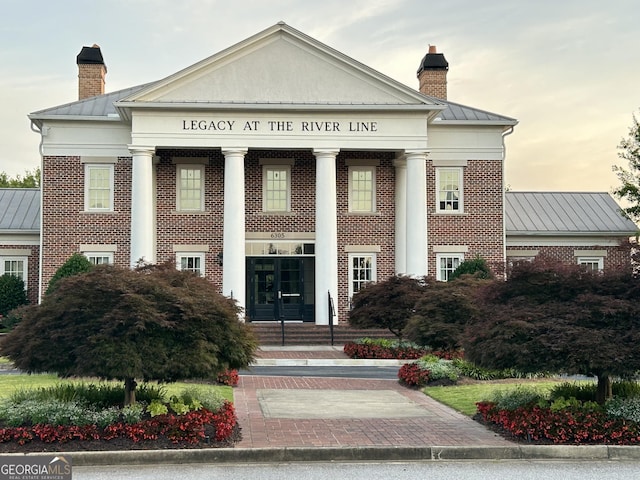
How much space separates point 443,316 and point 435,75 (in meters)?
18.5

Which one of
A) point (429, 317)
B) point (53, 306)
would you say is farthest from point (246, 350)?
point (429, 317)

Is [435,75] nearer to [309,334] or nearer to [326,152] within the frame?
[326,152]

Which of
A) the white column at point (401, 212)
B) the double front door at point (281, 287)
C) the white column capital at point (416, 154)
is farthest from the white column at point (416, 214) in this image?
the double front door at point (281, 287)

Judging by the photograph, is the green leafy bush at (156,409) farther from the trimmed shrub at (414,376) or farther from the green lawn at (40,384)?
the trimmed shrub at (414,376)

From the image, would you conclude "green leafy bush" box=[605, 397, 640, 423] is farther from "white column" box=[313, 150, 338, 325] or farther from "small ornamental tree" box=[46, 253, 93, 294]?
"small ornamental tree" box=[46, 253, 93, 294]

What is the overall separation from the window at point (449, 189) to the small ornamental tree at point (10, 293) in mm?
15943

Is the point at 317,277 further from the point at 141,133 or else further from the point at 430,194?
the point at 141,133

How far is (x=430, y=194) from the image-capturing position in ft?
98.4

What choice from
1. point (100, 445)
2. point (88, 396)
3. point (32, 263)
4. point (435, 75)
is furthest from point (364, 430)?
point (435, 75)

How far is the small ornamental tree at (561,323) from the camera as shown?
33.3 feet

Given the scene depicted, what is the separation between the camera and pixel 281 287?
29.7 metres

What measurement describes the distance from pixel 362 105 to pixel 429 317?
11707 mm

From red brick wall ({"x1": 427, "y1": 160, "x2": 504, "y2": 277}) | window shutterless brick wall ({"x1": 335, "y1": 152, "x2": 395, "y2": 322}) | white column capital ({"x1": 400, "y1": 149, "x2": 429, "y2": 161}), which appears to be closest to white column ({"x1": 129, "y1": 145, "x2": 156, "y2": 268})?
window shutterless brick wall ({"x1": 335, "y1": 152, "x2": 395, "y2": 322})

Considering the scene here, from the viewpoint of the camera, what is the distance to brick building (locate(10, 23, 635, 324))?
27.4 metres
